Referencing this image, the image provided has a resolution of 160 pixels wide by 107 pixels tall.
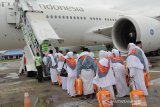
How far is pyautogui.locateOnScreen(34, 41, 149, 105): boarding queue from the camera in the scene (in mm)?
5816

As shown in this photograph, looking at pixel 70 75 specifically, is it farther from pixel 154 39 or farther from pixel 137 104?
pixel 154 39

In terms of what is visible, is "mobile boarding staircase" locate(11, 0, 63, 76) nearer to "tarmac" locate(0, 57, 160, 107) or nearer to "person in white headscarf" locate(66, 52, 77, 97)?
"tarmac" locate(0, 57, 160, 107)

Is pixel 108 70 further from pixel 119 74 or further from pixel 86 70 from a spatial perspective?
pixel 86 70

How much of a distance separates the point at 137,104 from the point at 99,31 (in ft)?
32.5

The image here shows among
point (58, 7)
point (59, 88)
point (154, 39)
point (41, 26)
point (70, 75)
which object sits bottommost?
point (59, 88)

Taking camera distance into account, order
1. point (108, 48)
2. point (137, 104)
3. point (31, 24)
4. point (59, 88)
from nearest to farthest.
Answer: point (137, 104)
point (59, 88)
point (31, 24)
point (108, 48)

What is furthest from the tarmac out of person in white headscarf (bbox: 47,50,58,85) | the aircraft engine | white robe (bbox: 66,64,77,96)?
the aircraft engine

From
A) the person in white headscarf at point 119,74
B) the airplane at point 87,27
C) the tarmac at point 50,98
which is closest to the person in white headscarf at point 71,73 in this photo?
the tarmac at point 50,98

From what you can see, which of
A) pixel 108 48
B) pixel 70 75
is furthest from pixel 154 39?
pixel 70 75

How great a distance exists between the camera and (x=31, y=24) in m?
11.0

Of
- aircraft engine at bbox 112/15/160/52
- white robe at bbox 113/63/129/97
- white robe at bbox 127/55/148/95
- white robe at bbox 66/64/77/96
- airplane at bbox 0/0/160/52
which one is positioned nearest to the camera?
white robe at bbox 127/55/148/95

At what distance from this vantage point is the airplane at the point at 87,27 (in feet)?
38.2

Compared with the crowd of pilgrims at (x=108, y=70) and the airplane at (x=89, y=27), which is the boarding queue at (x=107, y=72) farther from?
the airplane at (x=89, y=27)

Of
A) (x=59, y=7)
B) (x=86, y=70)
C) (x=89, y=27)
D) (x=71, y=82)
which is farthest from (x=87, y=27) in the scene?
(x=86, y=70)
